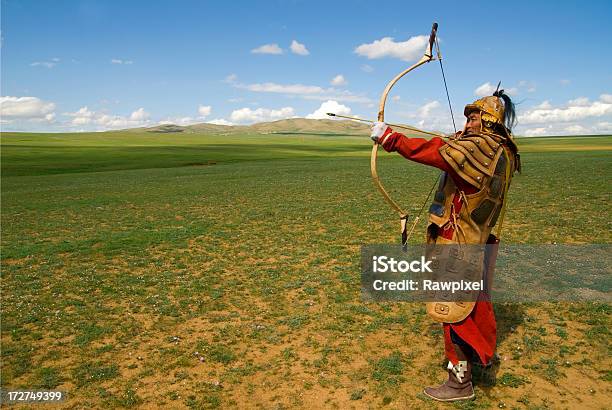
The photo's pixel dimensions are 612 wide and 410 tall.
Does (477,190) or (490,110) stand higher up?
(490,110)

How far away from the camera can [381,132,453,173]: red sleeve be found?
453 centimetres

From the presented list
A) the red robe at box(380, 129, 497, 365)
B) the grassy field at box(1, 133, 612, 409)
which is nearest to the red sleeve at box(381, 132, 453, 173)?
the red robe at box(380, 129, 497, 365)

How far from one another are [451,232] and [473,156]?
1.00 metres

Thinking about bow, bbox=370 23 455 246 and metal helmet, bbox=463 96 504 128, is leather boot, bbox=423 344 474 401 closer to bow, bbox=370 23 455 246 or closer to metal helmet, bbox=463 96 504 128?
bow, bbox=370 23 455 246

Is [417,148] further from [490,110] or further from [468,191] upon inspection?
[490,110]

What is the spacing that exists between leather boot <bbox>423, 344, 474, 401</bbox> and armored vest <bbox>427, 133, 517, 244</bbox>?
5.09 ft

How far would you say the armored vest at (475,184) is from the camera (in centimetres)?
461

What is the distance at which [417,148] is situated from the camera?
4.53m

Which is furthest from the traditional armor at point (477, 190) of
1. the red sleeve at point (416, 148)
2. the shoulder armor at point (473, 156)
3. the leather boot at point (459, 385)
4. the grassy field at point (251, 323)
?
the grassy field at point (251, 323)

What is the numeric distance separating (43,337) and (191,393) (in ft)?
11.6

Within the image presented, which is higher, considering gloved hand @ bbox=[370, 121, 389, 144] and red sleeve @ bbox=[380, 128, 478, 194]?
gloved hand @ bbox=[370, 121, 389, 144]

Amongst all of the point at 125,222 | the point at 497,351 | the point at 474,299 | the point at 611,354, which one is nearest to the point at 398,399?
the point at 474,299

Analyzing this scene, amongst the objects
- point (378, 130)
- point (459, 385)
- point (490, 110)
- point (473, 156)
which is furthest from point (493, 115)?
point (459, 385)

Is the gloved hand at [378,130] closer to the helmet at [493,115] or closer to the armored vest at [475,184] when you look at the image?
the armored vest at [475,184]
